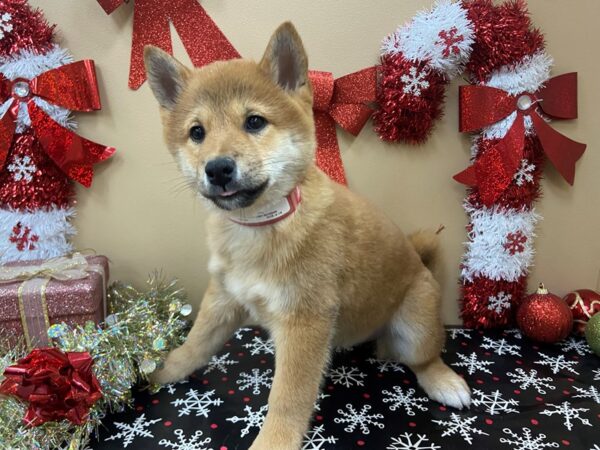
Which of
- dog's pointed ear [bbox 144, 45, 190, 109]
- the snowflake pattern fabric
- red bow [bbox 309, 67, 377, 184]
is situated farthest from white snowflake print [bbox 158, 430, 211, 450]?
red bow [bbox 309, 67, 377, 184]

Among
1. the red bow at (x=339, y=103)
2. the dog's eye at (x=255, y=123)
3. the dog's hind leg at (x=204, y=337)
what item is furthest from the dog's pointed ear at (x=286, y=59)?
the dog's hind leg at (x=204, y=337)

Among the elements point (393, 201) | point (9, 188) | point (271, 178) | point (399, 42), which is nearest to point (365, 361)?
point (393, 201)

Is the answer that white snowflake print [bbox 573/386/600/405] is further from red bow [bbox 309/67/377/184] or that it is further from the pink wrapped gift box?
the pink wrapped gift box

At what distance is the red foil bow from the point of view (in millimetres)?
1258

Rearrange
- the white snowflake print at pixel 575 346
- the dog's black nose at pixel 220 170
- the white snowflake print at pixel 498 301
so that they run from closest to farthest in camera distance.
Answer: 1. the dog's black nose at pixel 220 170
2. the white snowflake print at pixel 575 346
3. the white snowflake print at pixel 498 301

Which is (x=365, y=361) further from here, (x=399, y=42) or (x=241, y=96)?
(x=399, y=42)

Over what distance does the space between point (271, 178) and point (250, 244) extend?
0.26 meters

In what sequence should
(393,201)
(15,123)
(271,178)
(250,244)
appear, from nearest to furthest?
(271,178) < (250,244) < (15,123) < (393,201)

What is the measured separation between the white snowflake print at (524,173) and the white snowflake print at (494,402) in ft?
2.86

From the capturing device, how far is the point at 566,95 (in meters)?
1.85

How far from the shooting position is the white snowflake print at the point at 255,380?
1.63 meters

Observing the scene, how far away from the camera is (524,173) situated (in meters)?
1.89

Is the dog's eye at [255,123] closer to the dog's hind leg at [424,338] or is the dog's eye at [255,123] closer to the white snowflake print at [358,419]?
the dog's hind leg at [424,338]

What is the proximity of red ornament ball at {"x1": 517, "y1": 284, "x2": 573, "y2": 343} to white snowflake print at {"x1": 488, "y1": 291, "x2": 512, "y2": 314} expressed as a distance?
0.26 ft
